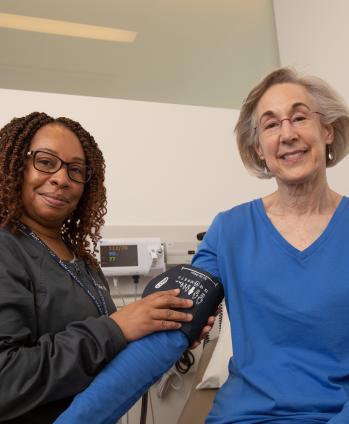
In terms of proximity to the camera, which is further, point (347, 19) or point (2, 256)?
point (347, 19)

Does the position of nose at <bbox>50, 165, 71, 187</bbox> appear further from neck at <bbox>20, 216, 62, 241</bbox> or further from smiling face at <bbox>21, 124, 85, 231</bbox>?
neck at <bbox>20, 216, 62, 241</bbox>

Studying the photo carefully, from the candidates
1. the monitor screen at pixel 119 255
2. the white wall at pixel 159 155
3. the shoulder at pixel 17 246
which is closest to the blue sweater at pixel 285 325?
the shoulder at pixel 17 246

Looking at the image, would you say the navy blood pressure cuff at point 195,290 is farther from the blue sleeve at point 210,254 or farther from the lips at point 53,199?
the lips at point 53,199

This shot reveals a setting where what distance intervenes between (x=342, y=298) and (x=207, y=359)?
83 cm

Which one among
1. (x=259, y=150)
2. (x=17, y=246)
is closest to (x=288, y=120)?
(x=259, y=150)

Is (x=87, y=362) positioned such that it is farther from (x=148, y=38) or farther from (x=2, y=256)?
(x=148, y=38)

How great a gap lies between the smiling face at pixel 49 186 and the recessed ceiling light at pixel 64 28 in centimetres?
132

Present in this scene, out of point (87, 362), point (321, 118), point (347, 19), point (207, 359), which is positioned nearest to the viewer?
point (87, 362)

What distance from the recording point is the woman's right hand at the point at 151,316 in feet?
3.09

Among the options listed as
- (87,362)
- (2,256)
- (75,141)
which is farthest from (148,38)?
(87,362)

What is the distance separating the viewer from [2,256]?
0.94 metres

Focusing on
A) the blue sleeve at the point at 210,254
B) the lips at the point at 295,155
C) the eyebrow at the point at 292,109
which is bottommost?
the blue sleeve at the point at 210,254

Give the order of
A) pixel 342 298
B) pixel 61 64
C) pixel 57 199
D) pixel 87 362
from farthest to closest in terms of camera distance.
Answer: pixel 61 64
pixel 57 199
pixel 342 298
pixel 87 362

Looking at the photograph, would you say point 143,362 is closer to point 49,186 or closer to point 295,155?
point 49,186
